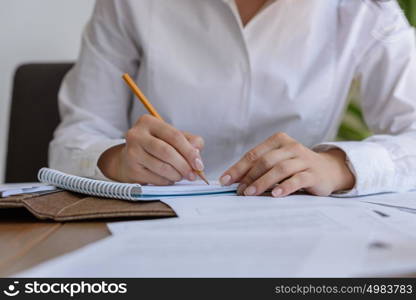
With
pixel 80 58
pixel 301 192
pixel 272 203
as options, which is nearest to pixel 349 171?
pixel 301 192

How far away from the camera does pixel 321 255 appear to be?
40cm

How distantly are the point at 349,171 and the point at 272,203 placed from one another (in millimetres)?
187

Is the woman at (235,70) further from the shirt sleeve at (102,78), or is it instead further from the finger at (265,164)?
the finger at (265,164)

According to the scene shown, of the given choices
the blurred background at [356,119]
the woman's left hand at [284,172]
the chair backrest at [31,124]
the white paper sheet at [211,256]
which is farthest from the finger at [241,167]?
the blurred background at [356,119]

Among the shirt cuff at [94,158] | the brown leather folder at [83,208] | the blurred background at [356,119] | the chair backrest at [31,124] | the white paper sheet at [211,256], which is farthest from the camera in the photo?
the blurred background at [356,119]

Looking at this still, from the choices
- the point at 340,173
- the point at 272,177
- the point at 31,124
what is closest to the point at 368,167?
the point at 340,173

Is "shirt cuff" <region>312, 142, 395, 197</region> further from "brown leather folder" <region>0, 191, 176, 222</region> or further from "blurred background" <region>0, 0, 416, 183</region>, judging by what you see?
"blurred background" <region>0, 0, 416, 183</region>

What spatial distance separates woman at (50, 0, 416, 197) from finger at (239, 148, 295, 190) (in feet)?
0.90

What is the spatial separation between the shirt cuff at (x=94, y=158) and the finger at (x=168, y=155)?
0.12m

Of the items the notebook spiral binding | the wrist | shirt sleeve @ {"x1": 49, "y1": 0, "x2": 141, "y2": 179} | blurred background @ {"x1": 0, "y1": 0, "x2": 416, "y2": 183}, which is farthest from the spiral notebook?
blurred background @ {"x1": 0, "y1": 0, "x2": 416, "y2": 183}

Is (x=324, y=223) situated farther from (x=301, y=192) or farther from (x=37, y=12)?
(x=37, y=12)

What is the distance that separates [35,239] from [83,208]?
9 cm

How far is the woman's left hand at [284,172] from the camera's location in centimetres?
68

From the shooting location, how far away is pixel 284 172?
26.9 inches
